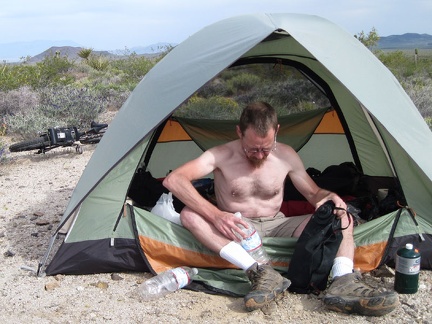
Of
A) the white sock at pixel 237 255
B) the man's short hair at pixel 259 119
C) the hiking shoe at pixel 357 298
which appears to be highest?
the man's short hair at pixel 259 119

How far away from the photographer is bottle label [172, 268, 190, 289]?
340 cm

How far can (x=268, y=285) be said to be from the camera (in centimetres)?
314

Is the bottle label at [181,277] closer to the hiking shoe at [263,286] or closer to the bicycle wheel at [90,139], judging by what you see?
the hiking shoe at [263,286]

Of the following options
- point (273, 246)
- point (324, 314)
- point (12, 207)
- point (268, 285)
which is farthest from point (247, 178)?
point (12, 207)

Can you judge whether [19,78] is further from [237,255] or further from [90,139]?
[237,255]

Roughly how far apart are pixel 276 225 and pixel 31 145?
15.2ft

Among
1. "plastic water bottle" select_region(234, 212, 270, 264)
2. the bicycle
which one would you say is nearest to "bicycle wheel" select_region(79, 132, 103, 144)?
the bicycle

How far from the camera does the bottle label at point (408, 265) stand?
3.18m

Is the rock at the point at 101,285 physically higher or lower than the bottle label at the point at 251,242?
lower

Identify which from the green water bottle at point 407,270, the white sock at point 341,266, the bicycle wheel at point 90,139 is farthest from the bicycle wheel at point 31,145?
the green water bottle at point 407,270

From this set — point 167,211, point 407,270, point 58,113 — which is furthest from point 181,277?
point 58,113

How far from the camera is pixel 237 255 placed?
3.33m

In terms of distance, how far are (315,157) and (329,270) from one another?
2385 mm

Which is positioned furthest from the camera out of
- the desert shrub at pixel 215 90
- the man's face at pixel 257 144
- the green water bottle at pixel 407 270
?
the desert shrub at pixel 215 90
